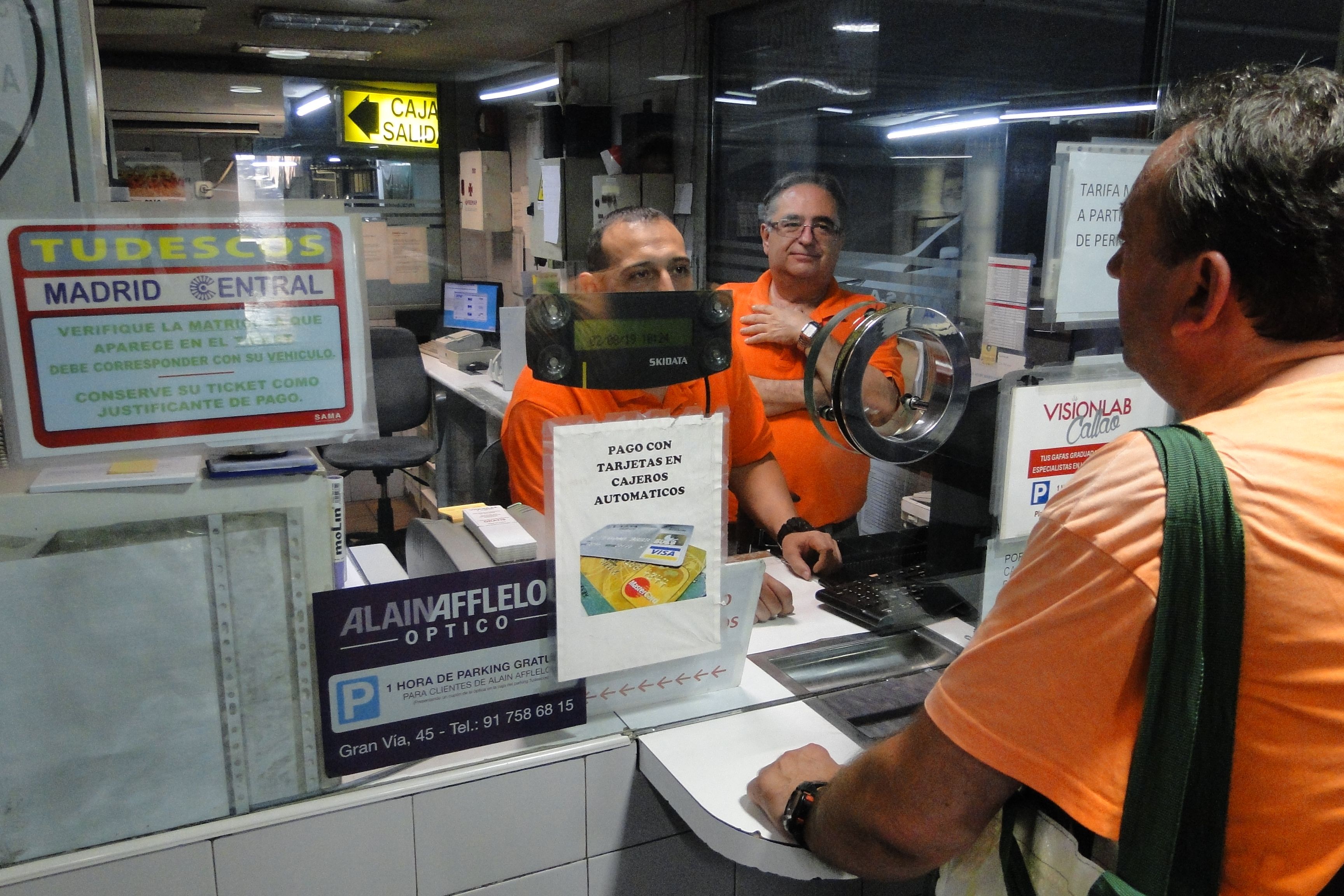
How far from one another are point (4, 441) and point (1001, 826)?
0.90 metres

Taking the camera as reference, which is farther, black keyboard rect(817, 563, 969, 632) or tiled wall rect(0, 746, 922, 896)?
black keyboard rect(817, 563, 969, 632)

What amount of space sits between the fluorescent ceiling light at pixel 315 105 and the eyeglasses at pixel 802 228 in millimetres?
776

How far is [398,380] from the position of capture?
124 cm

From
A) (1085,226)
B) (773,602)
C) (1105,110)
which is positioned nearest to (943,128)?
(1105,110)

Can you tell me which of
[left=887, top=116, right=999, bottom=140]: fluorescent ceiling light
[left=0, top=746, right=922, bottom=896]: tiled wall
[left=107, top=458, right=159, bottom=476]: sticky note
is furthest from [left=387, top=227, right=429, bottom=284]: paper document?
[left=887, top=116, right=999, bottom=140]: fluorescent ceiling light

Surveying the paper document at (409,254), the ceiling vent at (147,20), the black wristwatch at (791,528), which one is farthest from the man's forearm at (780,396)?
the ceiling vent at (147,20)

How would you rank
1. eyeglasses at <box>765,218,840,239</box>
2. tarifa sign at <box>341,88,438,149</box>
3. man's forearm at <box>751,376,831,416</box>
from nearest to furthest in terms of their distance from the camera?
tarifa sign at <box>341,88,438,149</box> → man's forearm at <box>751,376,831,416</box> → eyeglasses at <box>765,218,840,239</box>

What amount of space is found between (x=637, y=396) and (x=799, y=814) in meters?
0.45

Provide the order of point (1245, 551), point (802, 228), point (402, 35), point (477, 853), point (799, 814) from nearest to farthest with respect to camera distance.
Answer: point (1245, 551), point (799, 814), point (477, 853), point (402, 35), point (802, 228)

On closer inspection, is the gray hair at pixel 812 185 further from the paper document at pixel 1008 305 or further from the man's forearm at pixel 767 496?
the man's forearm at pixel 767 496

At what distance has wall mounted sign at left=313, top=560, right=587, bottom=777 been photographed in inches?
36.3

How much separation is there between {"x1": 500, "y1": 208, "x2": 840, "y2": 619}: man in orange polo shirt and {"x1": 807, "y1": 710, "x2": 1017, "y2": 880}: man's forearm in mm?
377

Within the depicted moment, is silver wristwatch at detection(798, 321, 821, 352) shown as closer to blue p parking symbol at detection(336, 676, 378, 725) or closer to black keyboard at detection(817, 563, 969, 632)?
black keyboard at detection(817, 563, 969, 632)

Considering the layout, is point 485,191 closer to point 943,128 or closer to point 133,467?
point 133,467
